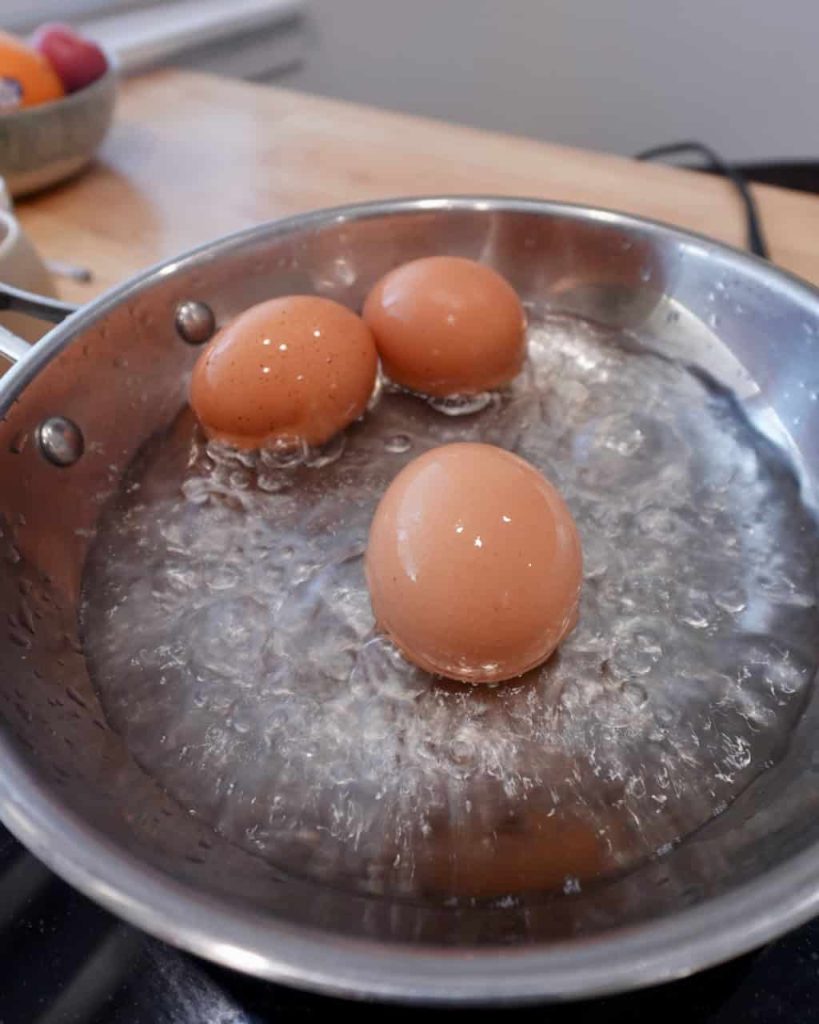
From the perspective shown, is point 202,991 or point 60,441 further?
point 60,441

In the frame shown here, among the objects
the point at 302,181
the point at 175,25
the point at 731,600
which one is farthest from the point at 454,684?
the point at 175,25

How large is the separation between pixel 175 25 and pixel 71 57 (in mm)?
502

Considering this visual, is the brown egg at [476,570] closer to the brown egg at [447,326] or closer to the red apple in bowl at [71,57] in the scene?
the brown egg at [447,326]

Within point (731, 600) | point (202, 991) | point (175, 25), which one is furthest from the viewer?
point (175, 25)

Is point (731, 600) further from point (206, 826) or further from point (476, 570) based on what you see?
point (206, 826)

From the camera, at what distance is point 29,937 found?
1.35ft

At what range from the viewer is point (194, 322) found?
0.67 m

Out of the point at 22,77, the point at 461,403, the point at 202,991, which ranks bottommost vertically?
the point at 202,991

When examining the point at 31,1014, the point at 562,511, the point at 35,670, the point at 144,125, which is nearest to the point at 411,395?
the point at 562,511

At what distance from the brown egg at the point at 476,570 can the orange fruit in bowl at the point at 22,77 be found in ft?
2.31

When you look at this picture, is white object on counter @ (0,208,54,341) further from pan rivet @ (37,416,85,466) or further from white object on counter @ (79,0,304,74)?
white object on counter @ (79,0,304,74)

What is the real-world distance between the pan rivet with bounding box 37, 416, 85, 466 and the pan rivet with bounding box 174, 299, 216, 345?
0.41ft

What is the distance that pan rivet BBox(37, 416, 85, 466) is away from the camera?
0.56 metres

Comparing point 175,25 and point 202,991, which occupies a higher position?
point 175,25
